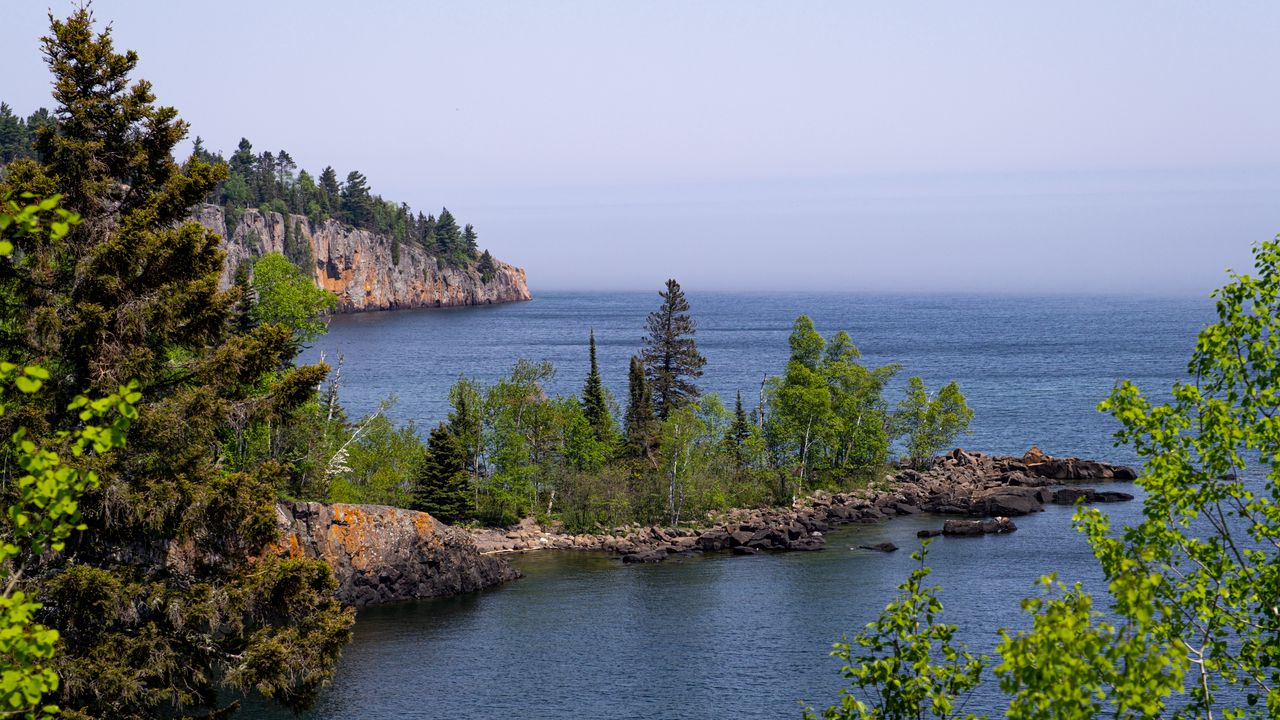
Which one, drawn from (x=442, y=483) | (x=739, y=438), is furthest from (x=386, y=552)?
(x=739, y=438)

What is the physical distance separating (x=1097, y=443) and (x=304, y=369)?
289ft

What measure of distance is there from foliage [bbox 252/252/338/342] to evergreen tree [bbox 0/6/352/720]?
2958cm

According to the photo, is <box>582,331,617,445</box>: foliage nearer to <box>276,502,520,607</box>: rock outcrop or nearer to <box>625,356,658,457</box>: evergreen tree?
<box>625,356,658,457</box>: evergreen tree

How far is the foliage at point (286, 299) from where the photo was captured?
172 feet

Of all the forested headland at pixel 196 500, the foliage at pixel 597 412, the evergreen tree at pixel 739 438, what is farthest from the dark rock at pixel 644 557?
the forested headland at pixel 196 500

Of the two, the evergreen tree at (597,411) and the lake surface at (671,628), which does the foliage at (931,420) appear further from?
the evergreen tree at (597,411)

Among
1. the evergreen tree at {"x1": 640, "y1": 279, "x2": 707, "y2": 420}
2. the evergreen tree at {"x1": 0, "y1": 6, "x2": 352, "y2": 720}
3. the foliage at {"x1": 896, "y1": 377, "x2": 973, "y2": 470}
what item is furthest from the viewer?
the foliage at {"x1": 896, "y1": 377, "x2": 973, "y2": 470}

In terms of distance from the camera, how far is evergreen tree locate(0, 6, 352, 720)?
20.0m

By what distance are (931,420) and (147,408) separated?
73.0m

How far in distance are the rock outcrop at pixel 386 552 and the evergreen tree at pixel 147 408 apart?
26.0 metres

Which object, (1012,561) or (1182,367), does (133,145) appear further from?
(1182,367)

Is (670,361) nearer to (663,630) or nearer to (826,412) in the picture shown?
(826,412)

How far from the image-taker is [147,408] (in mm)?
20844

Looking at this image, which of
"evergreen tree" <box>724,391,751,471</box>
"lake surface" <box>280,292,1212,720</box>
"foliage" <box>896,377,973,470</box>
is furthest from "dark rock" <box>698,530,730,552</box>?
"foliage" <box>896,377,973,470</box>
